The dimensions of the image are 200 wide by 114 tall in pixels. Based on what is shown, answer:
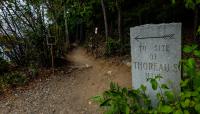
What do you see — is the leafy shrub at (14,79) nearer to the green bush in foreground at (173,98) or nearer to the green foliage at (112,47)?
the green foliage at (112,47)

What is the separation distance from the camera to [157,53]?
5.70 m

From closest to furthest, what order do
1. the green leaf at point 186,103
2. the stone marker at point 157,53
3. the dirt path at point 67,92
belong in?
the green leaf at point 186,103, the stone marker at point 157,53, the dirt path at point 67,92

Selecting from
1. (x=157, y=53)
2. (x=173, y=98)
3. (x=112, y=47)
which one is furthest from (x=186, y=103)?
(x=112, y=47)

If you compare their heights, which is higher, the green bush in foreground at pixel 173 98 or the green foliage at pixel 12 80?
the green bush in foreground at pixel 173 98

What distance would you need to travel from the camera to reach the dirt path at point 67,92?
26.8 ft

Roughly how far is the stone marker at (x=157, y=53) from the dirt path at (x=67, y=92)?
199 centimetres

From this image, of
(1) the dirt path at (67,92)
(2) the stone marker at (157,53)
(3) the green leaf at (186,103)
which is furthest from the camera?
(1) the dirt path at (67,92)

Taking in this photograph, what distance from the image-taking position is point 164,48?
18.2 feet

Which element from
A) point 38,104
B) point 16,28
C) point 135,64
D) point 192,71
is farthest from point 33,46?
point 192,71

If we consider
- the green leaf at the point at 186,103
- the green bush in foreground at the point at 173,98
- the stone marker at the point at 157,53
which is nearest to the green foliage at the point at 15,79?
the stone marker at the point at 157,53

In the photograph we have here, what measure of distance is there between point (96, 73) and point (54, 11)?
3.14 metres

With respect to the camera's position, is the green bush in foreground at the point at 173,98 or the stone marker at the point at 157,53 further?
the stone marker at the point at 157,53

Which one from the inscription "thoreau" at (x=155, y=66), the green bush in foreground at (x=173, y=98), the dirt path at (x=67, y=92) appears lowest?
the dirt path at (x=67, y=92)

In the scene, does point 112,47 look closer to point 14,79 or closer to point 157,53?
point 14,79
